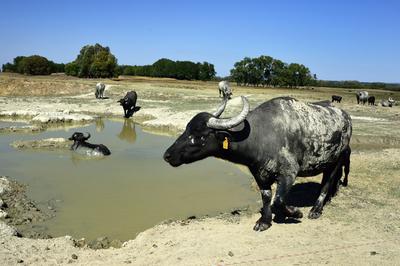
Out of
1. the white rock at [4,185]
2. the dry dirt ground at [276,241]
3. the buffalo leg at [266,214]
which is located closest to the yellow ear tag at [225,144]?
the buffalo leg at [266,214]

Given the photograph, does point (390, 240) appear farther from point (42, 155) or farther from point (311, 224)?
point (42, 155)

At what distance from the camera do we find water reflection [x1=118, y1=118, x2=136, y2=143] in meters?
18.5

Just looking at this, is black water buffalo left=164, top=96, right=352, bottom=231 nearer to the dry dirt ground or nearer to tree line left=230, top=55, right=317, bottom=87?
the dry dirt ground

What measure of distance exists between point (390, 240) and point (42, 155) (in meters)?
11.7

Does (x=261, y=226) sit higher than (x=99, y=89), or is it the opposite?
(x=99, y=89)

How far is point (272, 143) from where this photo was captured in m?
6.75

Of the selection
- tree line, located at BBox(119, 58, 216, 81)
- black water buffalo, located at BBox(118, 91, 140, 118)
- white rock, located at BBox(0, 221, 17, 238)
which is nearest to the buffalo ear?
white rock, located at BBox(0, 221, 17, 238)

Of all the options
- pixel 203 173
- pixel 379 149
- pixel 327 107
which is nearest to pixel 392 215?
pixel 327 107

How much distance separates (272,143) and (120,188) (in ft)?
17.2

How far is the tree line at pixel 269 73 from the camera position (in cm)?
6350

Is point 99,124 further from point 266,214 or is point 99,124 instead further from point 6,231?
point 266,214

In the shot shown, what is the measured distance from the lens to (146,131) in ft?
67.3

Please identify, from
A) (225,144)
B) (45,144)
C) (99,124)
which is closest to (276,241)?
(225,144)

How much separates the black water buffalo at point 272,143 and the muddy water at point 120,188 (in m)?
2.35
